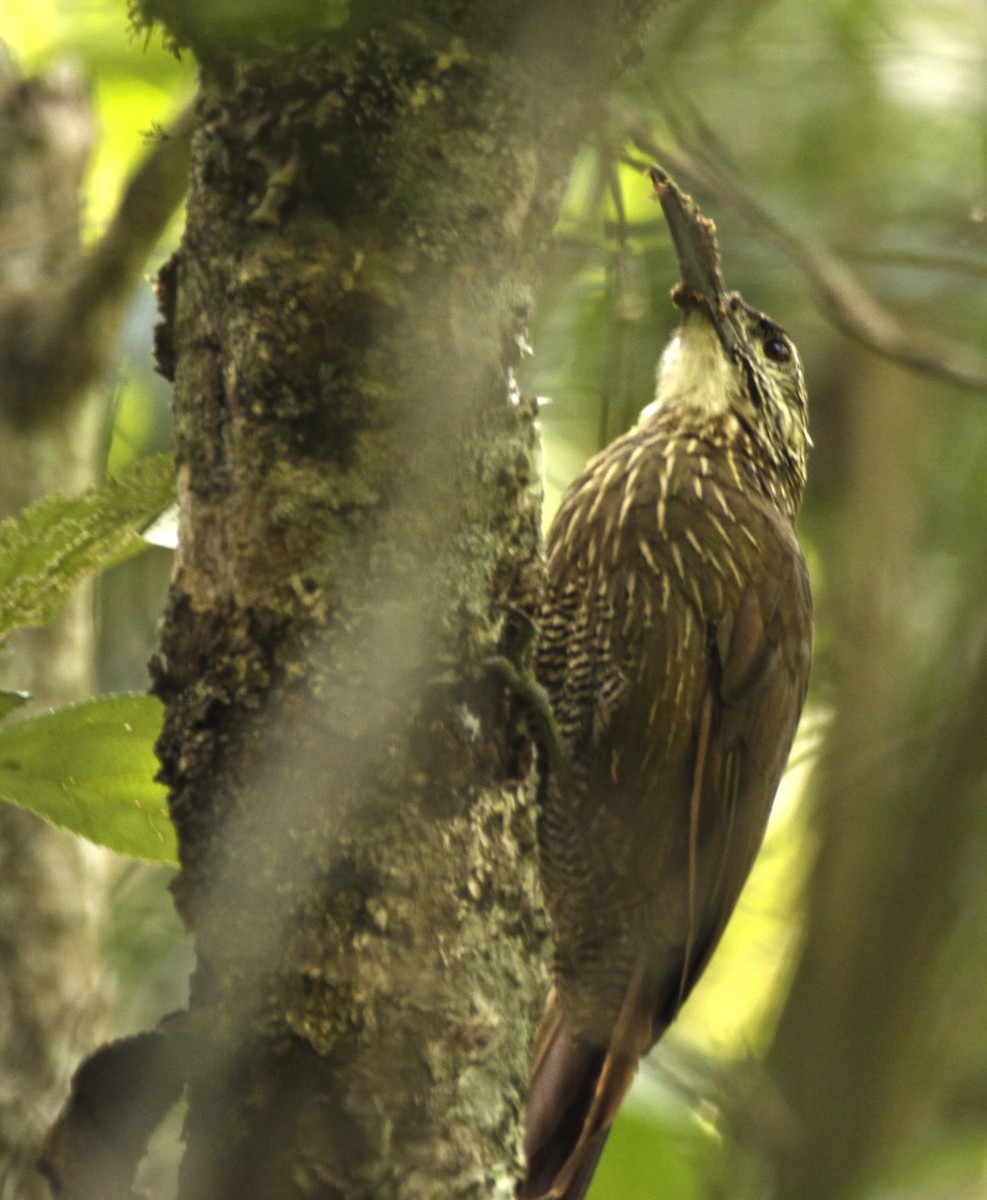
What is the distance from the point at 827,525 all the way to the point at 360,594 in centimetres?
352

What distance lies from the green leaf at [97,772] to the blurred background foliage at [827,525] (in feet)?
2.62

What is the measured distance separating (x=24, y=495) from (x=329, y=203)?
1.68 m

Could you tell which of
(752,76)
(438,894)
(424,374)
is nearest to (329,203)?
(424,374)

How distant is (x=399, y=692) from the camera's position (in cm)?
163

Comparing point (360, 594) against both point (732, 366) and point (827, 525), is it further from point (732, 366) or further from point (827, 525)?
point (827, 525)

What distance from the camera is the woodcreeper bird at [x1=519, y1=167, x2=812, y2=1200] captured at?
2.79 metres

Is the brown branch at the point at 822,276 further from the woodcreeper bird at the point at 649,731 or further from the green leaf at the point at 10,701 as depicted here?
the green leaf at the point at 10,701

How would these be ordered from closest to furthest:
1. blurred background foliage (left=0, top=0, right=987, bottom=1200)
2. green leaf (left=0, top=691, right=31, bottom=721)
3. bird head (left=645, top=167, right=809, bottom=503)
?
green leaf (left=0, top=691, right=31, bottom=721), blurred background foliage (left=0, top=0, right=987, bottom=1200), bird head (left=645, top=167, right=809, bottom=503)

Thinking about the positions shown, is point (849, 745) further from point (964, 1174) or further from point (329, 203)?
point (329, 203)

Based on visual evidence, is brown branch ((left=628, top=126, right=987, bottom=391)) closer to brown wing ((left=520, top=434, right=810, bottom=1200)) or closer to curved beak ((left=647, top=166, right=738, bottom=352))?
curved beak ((left=647, top=166, right=738, bottom=352))

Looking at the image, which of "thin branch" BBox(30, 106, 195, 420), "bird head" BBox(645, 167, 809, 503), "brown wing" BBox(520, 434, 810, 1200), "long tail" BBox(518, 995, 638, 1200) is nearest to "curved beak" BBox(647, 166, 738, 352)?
"bird head" BBox(645, 167, 809, 503)

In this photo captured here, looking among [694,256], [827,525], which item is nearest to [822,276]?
[694,256]

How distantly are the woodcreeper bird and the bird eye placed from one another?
0.39m

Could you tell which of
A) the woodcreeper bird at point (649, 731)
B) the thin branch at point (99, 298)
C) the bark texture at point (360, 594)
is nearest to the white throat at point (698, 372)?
the woodcreeper bird at point (649, 731)
